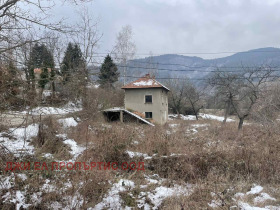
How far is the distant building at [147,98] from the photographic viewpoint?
23.4 m

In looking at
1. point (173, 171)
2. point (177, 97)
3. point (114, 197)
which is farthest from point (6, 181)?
point (177, 97)

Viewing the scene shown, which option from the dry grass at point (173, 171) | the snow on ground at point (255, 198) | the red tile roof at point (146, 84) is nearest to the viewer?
the snow on ground at point (255, 198)

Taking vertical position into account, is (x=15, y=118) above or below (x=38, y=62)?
below

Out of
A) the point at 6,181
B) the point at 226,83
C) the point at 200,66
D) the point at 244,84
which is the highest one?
the point at 200,66

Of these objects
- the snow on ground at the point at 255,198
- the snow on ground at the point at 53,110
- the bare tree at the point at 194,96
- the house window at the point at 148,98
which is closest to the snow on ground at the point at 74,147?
the snow on ground at the point at 53,110

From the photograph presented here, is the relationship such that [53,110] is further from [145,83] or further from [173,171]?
[145,83]

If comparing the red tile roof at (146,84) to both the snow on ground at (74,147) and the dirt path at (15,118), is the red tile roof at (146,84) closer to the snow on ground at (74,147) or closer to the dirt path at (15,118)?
the snow on ground at (74,147)

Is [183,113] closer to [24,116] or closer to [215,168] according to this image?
[215,168]

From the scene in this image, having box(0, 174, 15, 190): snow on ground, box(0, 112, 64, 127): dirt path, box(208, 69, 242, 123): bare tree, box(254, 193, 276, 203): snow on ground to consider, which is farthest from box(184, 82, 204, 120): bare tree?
box(0, 174, 15, 190): snow on ground

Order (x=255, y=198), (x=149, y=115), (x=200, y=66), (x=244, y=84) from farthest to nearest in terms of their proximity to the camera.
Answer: (x=200, y=66)
(x=149, y=115)
(x=244, y=84)
(x=255, y=198)

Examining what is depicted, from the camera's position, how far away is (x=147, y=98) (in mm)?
23828

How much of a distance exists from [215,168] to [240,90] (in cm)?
1108

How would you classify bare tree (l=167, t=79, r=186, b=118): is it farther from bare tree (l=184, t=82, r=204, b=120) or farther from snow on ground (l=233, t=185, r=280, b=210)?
snow on ground (l=233, t=185, r=280, b=210)

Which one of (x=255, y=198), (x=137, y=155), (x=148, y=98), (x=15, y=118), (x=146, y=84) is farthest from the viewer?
(x=148, y=98)
